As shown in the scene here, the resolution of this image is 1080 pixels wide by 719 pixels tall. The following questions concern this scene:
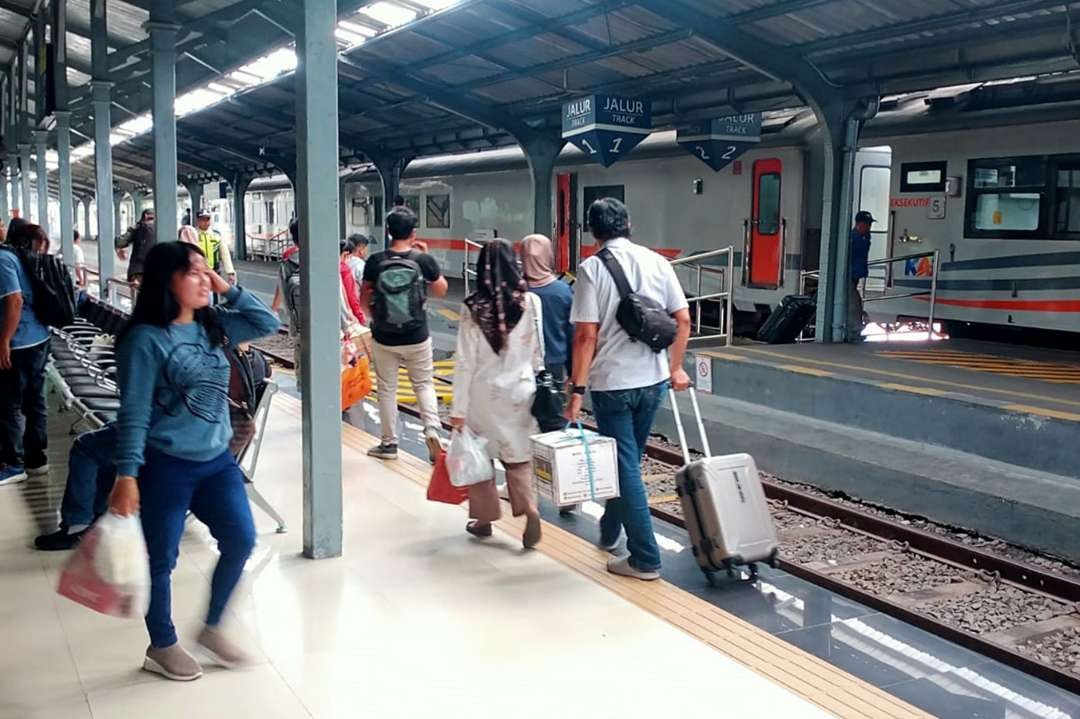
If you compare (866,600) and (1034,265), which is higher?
(1034,265)

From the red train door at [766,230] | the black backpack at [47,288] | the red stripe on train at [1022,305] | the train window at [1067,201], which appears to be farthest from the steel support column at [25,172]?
the train window at [1067,201]

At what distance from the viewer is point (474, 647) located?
13.3 feet

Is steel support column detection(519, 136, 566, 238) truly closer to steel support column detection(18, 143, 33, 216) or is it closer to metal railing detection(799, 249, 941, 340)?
metal railing detection(799, 249, 941, 340)

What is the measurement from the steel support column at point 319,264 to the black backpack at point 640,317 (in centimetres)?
134

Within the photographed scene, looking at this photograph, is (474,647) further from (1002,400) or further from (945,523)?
(1002,400)

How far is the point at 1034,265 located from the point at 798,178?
3.65m

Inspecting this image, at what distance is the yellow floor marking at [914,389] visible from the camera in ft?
29.1

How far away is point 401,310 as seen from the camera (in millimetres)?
6777

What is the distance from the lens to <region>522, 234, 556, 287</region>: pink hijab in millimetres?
5398

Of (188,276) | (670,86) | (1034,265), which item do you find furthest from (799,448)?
(670,86)

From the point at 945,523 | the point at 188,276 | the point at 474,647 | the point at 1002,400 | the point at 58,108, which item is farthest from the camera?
the point at 58,108

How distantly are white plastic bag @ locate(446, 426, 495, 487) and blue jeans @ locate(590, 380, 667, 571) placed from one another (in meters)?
0.61

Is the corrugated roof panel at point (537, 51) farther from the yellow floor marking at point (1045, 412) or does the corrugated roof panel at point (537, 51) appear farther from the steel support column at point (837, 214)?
the yellow floor marking at point (1045, 412)

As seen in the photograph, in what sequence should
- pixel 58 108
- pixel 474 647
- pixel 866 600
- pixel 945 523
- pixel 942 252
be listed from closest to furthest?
1. pixel 474 647
2. pixel 866 600
3. pixel 945 523
4. pixel 942 252
5. pixel 58 108
